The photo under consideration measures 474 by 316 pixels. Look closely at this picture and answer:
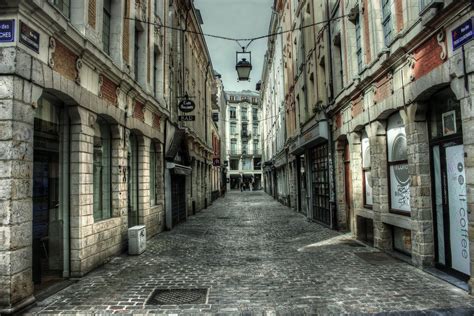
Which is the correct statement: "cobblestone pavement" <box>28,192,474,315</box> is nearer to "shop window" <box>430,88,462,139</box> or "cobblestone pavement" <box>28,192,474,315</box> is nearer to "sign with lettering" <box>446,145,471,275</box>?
"sign with lettering" <box>446,145,471,275</box>

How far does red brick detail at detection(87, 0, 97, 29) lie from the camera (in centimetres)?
805

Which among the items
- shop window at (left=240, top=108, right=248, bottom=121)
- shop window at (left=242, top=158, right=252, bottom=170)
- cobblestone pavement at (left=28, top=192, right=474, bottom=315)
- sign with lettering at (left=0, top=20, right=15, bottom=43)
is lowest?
cobblestone pavement at (left=28, top=192, right=474, bottom=315)

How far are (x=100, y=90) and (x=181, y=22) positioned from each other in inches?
496

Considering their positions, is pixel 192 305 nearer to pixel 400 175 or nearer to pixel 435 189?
Answer: pixel 435 189

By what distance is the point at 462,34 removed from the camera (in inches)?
213

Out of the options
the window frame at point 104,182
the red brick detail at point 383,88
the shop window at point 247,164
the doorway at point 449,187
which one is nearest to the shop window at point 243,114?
the shop window at point 247,164

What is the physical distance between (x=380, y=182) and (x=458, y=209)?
2893 mm

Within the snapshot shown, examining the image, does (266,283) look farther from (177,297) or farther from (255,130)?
(255,130)

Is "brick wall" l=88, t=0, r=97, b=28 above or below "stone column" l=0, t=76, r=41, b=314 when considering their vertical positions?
above

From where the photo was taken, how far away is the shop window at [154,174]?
1371cm

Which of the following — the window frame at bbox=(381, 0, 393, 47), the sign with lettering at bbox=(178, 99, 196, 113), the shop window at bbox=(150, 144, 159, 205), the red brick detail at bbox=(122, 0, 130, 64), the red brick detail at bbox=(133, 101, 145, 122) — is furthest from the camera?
the sign with lettering at bbox=(178, 99, 196, 113)

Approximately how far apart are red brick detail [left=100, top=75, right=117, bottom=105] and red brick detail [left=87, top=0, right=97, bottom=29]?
1.24 metres

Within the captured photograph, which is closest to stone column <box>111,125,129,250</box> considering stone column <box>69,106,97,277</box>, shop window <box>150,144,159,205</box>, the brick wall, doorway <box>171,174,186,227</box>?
stone column <box>69,106,97,277</box>

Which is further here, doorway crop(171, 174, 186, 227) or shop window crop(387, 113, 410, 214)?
doorway crop(171, 174, 186, 227)
